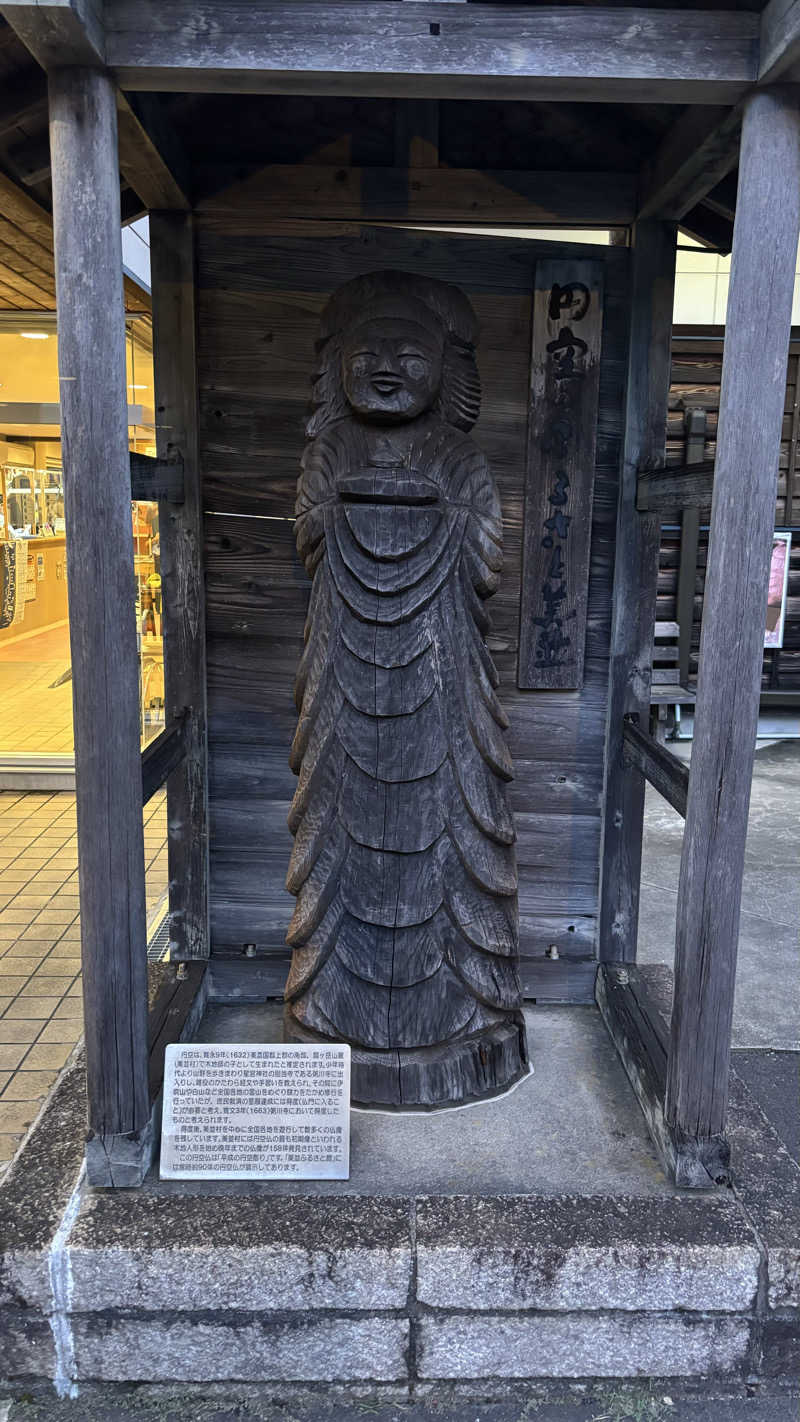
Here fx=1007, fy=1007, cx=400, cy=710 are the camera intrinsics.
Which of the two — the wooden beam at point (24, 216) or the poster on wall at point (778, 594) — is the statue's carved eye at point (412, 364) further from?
the poster on wall at point (778, 594)

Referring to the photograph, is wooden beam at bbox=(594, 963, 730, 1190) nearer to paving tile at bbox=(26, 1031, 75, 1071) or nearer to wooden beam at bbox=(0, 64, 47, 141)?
paving tile at bbox=(26, 1031, 75, 1071)

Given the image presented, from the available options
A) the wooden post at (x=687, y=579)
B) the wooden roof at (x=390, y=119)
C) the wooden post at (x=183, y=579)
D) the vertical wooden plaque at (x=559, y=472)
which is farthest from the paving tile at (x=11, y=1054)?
the wooden post at (x=687, y=579)

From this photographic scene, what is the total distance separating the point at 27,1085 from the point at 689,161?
131 inches

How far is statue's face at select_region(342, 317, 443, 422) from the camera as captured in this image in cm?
248

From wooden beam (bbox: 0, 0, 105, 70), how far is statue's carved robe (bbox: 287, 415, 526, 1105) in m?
0.98

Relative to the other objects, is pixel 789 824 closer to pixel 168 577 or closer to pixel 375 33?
pixel 168 577

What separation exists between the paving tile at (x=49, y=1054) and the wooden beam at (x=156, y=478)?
1.89m

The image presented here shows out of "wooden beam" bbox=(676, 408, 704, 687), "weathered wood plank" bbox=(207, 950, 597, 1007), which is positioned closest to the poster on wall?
"wooden beam" bbox=(676, 408, 704, 687)

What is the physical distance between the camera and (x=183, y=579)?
3.09 meters

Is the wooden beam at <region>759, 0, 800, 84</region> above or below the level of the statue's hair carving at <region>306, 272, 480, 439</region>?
above

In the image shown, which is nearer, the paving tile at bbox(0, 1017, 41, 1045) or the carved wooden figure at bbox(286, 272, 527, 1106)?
the carved wooden figure at bbox(286, 272, 527, 1106)

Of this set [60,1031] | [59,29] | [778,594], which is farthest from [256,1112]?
[778,594]

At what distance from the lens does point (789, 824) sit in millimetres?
6336

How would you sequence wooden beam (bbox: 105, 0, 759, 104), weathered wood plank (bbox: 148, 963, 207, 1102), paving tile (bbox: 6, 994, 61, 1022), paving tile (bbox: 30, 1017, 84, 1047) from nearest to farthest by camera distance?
wooden beam (bbox: 105, 0, 759, 104) → weathered wood plank (bbox: 148, 963, 207, 1102) → paving tile (bbox: 30, 1017, 84, 1047) → paving tile (bbox: 6, 994, 61, 1022)
